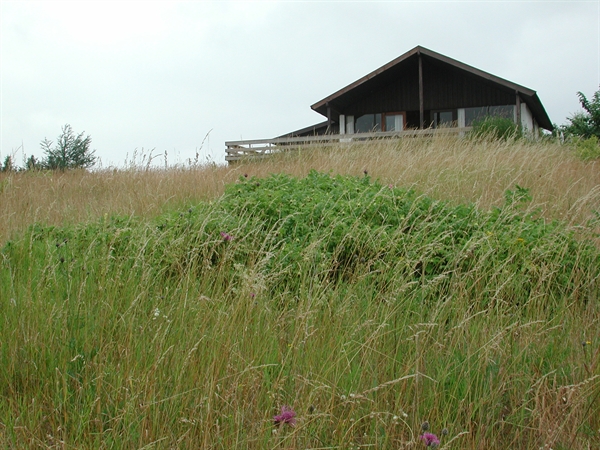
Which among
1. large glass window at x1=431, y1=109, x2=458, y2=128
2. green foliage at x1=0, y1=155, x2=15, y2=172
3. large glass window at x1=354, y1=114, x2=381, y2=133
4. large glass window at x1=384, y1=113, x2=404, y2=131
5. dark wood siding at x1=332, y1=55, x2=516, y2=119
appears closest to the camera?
green foliage at x1=0, y1=155, x2=15, y2=172

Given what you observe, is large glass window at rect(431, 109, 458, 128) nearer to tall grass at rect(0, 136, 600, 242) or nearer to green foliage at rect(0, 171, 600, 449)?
tall grass at rect(0, 136, 600, 242)

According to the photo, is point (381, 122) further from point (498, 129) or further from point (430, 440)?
point (430, 440)

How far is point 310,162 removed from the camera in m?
9.66

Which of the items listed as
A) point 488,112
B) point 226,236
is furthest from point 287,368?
point 488,112

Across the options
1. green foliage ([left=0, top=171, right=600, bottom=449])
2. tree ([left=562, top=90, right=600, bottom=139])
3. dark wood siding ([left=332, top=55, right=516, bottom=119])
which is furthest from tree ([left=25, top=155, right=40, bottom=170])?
tree ([left=562, top=90, right=600, bottom=139])

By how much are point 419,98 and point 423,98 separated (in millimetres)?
312

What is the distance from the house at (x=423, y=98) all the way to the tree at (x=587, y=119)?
6.00m

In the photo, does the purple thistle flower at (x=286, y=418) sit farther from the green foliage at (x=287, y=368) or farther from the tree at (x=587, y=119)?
the tree at (x=587, y=119)

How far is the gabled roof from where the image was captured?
1931cm

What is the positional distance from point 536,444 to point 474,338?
711 millimetres

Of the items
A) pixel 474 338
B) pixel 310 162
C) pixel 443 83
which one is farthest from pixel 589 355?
pixel 443 83

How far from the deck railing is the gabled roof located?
196 inches

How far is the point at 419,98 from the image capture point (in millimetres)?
22594

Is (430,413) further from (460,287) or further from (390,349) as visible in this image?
(460,287)
